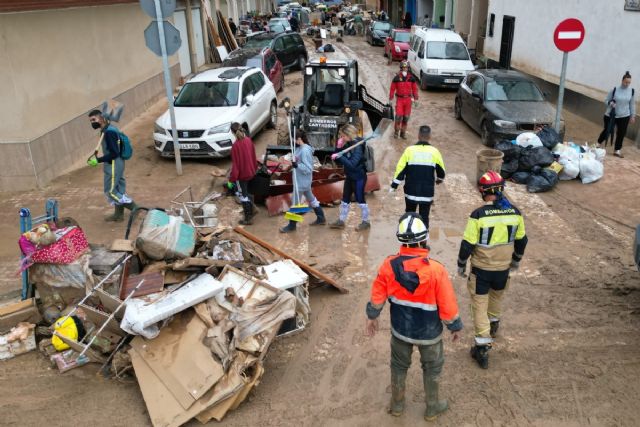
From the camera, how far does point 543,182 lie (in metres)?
9.89

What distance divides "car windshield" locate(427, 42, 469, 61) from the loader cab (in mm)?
8089

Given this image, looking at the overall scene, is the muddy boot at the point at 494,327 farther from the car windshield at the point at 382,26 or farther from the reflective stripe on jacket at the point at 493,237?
the car windshield at the point at 382,26

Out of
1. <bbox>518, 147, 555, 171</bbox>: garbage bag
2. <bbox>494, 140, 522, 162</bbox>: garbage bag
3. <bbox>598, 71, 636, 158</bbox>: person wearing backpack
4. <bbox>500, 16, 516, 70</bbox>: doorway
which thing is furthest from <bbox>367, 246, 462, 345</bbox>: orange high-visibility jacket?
<bbox>500, 16, 516, 70</bbox>: doorway

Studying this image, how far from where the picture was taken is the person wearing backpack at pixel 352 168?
7.98m

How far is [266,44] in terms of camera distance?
21156 mm

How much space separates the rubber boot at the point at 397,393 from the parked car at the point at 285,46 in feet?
60.3

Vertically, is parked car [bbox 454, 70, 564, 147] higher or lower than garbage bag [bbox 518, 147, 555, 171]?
higher

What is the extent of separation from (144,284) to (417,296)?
2.84m

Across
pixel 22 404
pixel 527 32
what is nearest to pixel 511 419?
pixel 22 404

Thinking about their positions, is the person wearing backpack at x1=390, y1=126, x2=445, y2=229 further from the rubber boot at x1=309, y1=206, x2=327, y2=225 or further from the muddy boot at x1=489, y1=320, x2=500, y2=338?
the muddy boot at x1=489, y1=320, x2=500, y2=338

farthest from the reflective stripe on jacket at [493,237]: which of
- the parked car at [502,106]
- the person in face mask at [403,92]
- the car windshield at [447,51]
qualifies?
the car windshield at [447,51]

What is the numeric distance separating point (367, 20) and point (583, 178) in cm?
3261

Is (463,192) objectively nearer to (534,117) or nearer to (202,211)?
(534,117)

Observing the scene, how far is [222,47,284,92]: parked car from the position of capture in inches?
670
